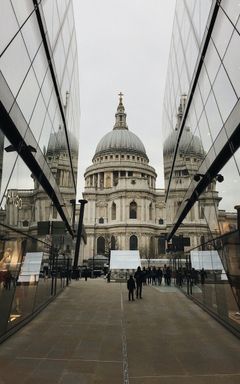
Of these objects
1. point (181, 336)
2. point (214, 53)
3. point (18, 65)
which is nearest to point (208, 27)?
point (214, 53)

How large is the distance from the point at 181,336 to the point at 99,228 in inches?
3566

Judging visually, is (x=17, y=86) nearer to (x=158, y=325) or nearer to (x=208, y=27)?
(x=208, y=27)

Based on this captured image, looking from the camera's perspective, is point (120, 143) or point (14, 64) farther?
point (120, 143)

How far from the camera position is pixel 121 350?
8617mm

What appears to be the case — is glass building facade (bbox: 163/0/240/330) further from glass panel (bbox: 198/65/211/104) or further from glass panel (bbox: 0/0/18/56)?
glass panel (bbox: 0/0/18/56)

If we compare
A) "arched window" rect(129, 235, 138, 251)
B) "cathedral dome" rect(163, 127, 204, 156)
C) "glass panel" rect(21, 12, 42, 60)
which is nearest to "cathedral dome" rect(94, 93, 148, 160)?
"arched window" rect(129, 235, 138, 251)

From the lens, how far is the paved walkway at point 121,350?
660 cm

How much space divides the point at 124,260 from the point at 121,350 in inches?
1332

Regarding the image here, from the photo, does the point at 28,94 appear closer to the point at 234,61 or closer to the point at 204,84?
the point at 234,61

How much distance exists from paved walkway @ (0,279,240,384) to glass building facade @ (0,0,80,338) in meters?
1.29

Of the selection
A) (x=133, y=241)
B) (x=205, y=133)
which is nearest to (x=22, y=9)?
(x=205, y=133)

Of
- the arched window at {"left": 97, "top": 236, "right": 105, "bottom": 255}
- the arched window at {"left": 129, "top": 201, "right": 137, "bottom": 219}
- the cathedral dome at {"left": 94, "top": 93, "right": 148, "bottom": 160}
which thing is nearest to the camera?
the arched window at {"left": 97, "top": 236, "right": 105, "bottom": 255}

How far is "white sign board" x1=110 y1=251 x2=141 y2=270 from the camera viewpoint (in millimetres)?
41175

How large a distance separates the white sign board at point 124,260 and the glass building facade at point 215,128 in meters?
21.7
